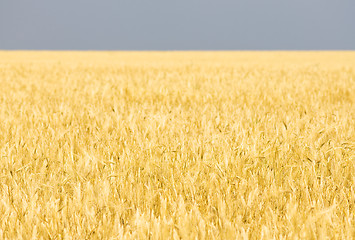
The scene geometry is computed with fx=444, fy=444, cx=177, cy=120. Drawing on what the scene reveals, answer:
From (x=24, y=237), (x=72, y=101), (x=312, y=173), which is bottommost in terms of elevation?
(x=24, y=237)

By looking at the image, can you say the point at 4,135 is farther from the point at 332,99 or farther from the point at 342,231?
the point at 332,99

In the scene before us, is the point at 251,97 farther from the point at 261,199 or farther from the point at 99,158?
the point at 261,199

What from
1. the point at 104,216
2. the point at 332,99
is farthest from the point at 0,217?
the point at 332,99

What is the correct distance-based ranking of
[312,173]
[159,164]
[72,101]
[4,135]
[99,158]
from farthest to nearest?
1. [72,101]
2. [4,135]
3. [99,158]
4. [159,164]
5. [312,173]

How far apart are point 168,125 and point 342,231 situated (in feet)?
7.12

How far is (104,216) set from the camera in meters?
1.82

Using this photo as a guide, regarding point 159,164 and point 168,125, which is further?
point 168,125

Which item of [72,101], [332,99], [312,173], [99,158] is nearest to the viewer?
[312,173]

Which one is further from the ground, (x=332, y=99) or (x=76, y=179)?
(x=332, y=99)

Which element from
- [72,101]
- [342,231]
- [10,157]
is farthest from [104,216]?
[72,101]

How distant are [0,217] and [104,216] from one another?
475 mm

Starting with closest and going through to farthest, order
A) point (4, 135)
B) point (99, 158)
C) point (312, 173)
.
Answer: point (312, 173), point (99, 158), point (4, 135)

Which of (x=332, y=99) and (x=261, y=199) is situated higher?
(x=332, y=99)

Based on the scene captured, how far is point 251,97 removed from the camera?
20.1 ft
